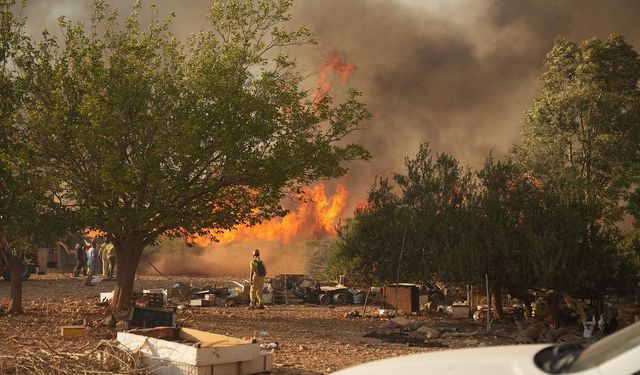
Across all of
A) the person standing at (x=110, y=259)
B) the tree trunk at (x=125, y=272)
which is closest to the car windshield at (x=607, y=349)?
the tree trunk at (x=125, y=272)

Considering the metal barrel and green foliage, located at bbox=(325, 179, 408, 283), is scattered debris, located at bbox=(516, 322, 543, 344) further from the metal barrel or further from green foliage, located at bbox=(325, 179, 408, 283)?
the metal barrel

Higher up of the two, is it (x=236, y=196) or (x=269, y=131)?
(x=269, y=131)

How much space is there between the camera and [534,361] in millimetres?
3127

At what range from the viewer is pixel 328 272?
29094 millimetres

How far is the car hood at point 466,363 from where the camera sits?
3066 mm

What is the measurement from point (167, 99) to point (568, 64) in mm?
24913

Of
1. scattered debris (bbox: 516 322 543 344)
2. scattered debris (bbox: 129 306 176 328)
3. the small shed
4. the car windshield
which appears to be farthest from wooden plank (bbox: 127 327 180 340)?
the small shed

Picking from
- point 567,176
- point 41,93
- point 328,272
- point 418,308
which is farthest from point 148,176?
point 567,176

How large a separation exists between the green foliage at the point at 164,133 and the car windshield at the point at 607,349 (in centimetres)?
1382

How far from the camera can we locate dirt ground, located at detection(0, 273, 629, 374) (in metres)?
12.4

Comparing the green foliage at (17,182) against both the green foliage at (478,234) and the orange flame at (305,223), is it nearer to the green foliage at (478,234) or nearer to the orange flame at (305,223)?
the green foliage at (478,234)

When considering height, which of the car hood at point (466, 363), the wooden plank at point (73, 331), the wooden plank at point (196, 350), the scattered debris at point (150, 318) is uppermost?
the car hood at point (466, 363)

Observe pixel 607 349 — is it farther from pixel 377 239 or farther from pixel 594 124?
pixel 594 124

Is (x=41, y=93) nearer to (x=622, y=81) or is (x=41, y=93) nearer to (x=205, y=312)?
(x=205, y=312)
